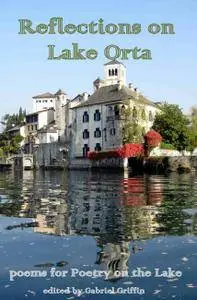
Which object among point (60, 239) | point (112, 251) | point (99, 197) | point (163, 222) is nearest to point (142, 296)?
point (112, 251)

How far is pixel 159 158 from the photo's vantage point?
234 ft

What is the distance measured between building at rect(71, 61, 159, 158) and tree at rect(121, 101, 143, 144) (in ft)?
0.85

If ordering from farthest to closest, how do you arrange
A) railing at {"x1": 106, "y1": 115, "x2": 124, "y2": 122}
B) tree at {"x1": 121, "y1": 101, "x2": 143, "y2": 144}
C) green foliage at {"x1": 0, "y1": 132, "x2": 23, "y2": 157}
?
green foliage at {"x1": 0, "y1": 132, "x2": 23, "y2": 157} < railing at {"x1": 106, "y1": 115, "x2": 124, "y2": 122} < tree at {"x1": 121, "y1": 101, "x2": 143, "y2": 144}

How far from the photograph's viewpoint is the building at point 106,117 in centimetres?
8256

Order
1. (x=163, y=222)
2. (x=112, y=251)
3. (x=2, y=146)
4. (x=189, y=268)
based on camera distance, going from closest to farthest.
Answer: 1. (x=189, y=268)
2. (x=112, y=251)
3. (x=163, y=222)
4. (x=2, y=146)

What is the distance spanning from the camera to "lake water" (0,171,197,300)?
1009 centimetres

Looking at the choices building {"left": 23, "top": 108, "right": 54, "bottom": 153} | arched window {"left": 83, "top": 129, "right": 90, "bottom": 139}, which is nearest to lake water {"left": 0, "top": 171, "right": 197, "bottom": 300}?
arched window {"left": 83, "top": 129, "right": 90, "bottom": 139}

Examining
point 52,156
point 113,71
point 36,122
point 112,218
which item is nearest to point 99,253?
point 112,218

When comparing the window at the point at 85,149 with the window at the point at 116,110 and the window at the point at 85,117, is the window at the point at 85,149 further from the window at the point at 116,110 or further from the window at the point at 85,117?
the window at the point at 116,110

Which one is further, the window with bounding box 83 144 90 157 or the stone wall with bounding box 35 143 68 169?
the stone wall with bounding box 35 143 68 169

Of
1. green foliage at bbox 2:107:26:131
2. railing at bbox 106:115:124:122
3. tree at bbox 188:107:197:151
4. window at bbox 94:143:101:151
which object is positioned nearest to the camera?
railing at bbox 106:115:124:122

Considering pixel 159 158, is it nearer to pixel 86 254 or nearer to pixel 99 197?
pixel 99 197

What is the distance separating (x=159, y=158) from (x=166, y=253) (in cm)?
5861

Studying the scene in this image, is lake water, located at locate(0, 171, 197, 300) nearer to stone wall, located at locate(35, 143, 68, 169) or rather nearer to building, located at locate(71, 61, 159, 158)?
building, located at locate(71, 61, 159, 158)
